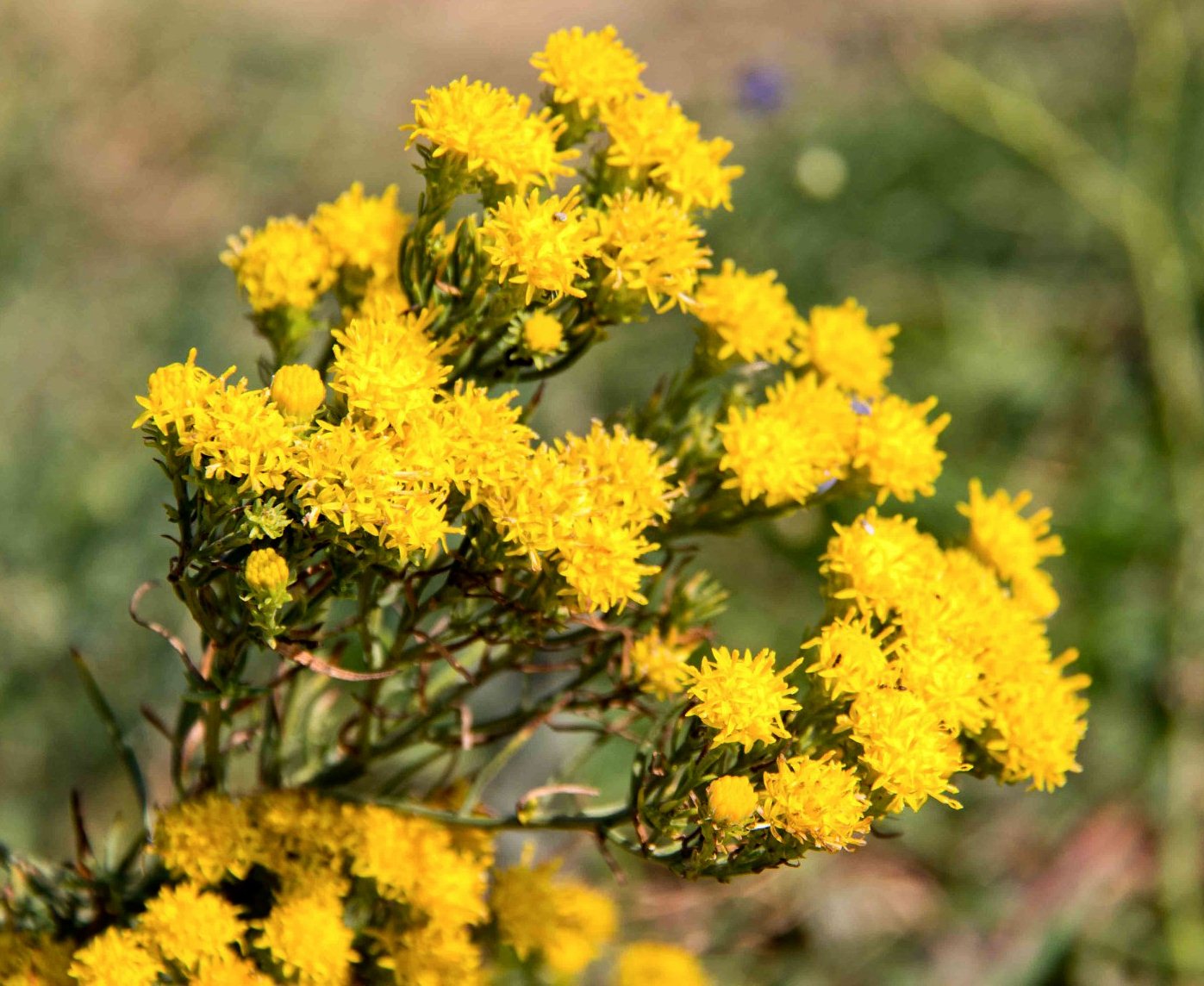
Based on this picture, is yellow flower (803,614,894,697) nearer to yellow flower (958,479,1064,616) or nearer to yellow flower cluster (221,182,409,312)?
yellow flower (958,479,1064,616)

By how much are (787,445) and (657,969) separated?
56.3 inches

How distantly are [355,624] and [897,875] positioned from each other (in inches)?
113

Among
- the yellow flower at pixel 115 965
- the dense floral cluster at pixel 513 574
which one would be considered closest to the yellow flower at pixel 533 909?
the dense floral cluster at pixel 513 574

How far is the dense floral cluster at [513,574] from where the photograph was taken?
1522 millimetres

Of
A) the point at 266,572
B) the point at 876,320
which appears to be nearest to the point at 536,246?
the point at 266,572

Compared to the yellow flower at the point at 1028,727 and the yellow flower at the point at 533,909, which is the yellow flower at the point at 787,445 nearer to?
the yellow flower at the point at 1028,727

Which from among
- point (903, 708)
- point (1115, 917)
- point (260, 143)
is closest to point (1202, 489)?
point (1115, 917)

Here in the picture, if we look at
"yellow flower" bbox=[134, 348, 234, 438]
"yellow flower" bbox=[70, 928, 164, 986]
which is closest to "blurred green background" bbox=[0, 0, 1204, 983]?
"yellow flower" bbox=[70, 928, 164, 986]

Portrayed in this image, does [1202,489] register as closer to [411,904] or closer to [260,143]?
[411,904]

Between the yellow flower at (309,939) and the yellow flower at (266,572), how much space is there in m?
0.55

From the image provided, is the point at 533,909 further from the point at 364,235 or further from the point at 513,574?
the point at 364,235

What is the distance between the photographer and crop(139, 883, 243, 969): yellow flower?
66.5 inches

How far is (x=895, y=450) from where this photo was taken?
1.92 m

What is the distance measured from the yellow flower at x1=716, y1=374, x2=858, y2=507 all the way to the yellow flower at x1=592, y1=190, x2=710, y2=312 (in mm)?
226
